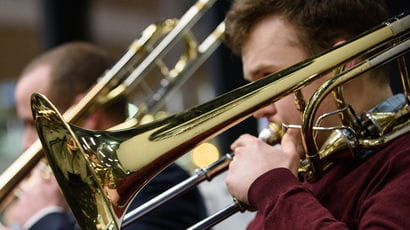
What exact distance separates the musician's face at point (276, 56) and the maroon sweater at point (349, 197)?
0.45ft

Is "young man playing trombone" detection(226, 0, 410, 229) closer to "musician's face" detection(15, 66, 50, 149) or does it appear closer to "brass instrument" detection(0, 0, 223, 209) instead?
"brass instrument" detection(0, 0, 223, 209)

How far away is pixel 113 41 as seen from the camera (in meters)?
6.38

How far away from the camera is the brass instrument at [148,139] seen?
0.99m

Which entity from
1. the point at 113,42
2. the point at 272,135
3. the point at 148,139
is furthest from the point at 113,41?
the point at 148,139

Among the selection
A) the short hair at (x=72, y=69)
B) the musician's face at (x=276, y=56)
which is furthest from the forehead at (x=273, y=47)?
the short hair at (x=72, y=69)

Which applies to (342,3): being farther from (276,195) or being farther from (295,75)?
(276,195)

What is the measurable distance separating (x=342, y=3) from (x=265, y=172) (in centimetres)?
37

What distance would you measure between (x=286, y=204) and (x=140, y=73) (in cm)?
119

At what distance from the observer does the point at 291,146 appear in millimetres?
1107

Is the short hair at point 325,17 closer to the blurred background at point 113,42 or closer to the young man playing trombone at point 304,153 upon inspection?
the young man playing trombone at point 304,153

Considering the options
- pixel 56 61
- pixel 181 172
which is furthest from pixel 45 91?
pixel 181 172

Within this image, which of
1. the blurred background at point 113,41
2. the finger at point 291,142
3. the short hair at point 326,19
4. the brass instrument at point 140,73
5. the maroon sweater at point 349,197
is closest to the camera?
the maroon sweater at point 349,197

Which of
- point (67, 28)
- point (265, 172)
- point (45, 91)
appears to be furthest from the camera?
point (67, 28)

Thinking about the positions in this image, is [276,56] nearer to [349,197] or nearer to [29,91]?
[349,197]
